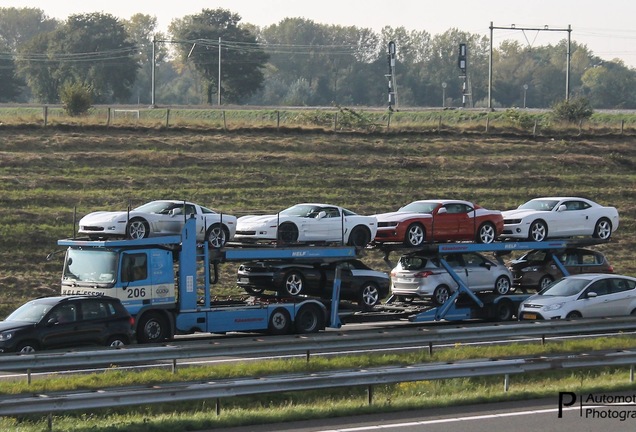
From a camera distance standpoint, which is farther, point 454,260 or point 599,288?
point 454,260

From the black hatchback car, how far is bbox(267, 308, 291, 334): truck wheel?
13.3 feet

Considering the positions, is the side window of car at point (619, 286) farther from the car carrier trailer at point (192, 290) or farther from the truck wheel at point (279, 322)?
the truck wheel at point (279, 322)

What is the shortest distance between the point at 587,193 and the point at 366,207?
35.6 feet

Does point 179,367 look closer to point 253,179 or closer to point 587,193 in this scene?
point 253,179

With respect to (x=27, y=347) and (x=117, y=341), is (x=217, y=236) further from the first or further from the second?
(x=27, y=347)

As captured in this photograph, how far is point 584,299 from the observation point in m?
25.5

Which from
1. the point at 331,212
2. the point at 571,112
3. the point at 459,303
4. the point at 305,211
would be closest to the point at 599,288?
the point at 459,303

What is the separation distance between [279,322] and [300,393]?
7903mm

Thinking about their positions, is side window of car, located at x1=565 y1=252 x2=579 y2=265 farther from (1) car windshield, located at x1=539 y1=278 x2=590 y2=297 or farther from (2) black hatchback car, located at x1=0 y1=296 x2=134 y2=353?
(2) black hatchback car, located at x1=0 y1=296 x2=134 y2=353

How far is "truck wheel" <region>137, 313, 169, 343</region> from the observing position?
22406 millimetres

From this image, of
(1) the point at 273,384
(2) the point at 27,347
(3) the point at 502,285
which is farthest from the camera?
(3) the point at 502,285

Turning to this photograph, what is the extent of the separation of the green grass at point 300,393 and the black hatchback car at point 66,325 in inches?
108

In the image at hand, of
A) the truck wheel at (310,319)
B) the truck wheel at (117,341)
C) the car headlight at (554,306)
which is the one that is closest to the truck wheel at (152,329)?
the truck wheel at (117,341)

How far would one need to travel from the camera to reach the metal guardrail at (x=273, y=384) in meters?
12.7
